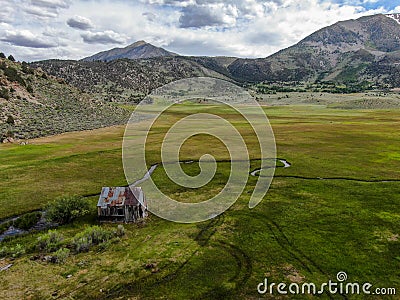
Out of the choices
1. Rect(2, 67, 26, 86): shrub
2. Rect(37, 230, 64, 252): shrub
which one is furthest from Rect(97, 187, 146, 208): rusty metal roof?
Rect(2, 67, 26, 86): shrub

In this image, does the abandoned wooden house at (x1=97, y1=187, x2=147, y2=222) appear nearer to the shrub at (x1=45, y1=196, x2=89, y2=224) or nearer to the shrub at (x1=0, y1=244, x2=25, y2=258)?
the shrub at (x1=45, y1=196, x2=89, y2=224)

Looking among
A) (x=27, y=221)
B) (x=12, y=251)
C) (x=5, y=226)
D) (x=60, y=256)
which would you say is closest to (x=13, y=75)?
(x=5, y=226)

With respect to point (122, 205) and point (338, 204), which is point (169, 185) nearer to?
point (122, 205)

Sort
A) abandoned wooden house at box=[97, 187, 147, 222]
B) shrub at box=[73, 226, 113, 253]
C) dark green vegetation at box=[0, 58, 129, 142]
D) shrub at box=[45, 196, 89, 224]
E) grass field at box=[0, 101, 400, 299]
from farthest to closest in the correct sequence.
Result: dark green vegetation at box=[0, 58, 129, 142] < abandoned wooden house at box=[97, 187, 147, 222] < shrub at box=[45, 196, 89, 224] < shrub at box=[73, 226, 113, 253] < grass field at box=[0, 101, 400, 299]

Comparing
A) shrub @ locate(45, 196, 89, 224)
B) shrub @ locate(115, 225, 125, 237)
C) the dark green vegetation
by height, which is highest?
the dark green vegetation

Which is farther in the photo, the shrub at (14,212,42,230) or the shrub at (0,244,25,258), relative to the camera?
the shrub at (14,212,42,230)

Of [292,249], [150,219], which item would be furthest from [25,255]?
[292,249]

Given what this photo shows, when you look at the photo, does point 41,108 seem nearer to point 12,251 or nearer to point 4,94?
point 4,94
